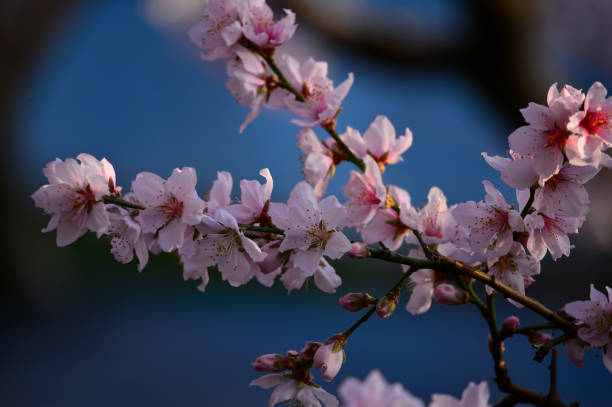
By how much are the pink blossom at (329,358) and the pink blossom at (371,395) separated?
22 cm

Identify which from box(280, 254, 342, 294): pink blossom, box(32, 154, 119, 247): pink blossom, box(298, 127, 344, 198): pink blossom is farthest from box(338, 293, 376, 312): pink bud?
box(32, 154, 119, 247): pink blossom

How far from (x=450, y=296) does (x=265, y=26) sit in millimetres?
335

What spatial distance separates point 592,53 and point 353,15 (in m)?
1.81

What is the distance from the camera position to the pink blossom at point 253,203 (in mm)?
504

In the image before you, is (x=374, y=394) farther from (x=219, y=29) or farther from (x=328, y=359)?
(x=219, y=29)

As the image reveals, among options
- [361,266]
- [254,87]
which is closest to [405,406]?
[254,87]

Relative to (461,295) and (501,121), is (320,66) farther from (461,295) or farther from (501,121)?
(501,121)

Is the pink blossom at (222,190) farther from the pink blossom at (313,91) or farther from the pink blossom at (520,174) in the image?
the pink blossom at (520,174)

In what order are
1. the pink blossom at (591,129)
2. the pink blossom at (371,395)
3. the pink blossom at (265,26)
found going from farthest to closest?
the pink blossom at (265,26), the pink blossom at (591,129), the pink blossom at (371,395)

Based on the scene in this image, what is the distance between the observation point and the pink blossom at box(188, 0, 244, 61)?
54 centimetres

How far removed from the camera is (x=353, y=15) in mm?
2527

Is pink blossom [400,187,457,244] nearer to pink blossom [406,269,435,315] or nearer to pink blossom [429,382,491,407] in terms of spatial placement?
pink blossom [406,269,435,315]

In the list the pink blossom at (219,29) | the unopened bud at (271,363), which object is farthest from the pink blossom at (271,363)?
the pink blossom at (219,29)

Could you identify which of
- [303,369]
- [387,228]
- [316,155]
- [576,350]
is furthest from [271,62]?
[576,350]
